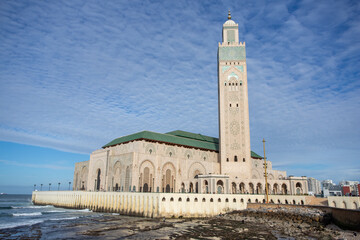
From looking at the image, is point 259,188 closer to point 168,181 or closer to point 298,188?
point 298,188

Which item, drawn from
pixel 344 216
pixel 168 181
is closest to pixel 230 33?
pixel 168 181

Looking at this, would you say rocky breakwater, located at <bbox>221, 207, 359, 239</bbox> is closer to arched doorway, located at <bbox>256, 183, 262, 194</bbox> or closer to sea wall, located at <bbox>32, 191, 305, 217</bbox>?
sea wall, located at <bbox>32, 191, 305, 217</bbox>

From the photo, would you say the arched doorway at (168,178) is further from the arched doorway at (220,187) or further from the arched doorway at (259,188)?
the arched doorway at (259,188)

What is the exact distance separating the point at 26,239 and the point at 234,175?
39.3 metres

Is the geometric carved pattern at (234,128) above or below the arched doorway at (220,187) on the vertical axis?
above

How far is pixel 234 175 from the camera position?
177 ft

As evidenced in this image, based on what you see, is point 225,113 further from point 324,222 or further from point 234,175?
point 324,222

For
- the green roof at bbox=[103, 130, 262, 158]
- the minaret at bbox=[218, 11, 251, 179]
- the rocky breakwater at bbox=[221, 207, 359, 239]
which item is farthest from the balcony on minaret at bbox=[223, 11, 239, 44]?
the rocky breakwater at bbox=[221, 207, 359, 239]

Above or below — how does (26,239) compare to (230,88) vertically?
below

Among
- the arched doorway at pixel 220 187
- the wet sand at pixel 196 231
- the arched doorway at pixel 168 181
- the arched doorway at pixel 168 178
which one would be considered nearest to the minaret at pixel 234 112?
the arched doorway at pixel 220 187

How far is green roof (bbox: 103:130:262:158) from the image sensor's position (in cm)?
5336

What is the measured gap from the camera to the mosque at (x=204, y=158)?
1976 inches

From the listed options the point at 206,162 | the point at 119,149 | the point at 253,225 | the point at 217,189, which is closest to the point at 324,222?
the point at 253,225

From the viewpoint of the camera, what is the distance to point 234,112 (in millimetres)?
56719
